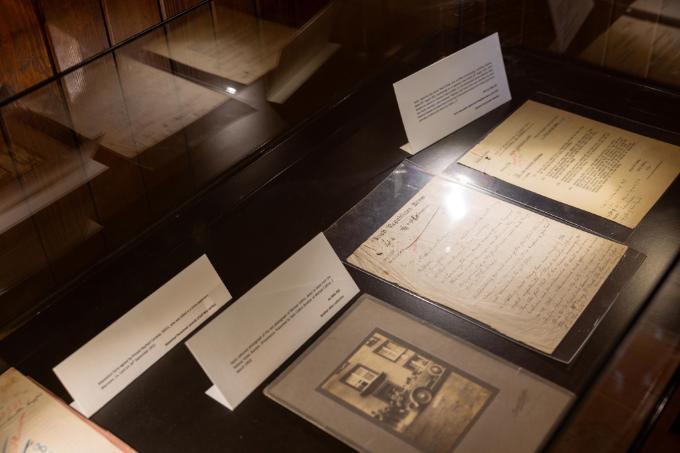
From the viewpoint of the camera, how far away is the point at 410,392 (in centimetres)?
125

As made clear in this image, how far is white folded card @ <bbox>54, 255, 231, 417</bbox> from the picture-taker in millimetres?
1215

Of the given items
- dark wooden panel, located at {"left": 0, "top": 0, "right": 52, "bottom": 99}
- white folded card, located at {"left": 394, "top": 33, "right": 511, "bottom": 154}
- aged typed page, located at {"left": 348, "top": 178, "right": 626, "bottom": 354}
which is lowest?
dark wooden panel, located at {"left": 0, "top": 0, "right": 52, "bottom": 99}

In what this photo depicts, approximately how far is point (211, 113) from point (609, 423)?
37.1 inches

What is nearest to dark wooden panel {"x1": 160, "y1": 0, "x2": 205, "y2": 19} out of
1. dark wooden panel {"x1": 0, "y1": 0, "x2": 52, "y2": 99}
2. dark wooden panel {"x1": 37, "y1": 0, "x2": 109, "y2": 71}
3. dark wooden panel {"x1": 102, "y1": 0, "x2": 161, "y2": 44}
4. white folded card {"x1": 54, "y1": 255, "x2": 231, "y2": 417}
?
dark wooden panel {"x1": 102, "y1": 0, "x2": 161, "y2": 44}

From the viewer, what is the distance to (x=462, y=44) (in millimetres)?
2090

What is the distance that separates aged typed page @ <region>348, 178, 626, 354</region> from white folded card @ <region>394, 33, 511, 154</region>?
0.58 ft

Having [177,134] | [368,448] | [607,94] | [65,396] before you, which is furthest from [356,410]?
[607,94]

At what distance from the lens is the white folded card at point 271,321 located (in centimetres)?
122

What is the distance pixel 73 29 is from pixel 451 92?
2.70 ft

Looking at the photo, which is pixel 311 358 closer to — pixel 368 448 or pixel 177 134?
pixel 368 448

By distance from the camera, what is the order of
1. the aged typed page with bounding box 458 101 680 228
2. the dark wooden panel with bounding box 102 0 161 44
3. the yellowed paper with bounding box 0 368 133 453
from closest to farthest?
1. the yellowed paper with bounding box 0 368 133 453
2. the dark wooden panel with bounding box 102 0 161 44
3. the aged typed page with bounding box 458 101 680 228

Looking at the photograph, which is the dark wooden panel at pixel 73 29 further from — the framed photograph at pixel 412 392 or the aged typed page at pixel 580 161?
the aged typed page at pixel 580 161

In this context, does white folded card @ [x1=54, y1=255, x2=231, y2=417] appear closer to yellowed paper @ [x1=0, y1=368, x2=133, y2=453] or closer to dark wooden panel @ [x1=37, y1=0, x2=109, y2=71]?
yellowed paper @ [x1=0, y1=368, x2=133, y2=453]

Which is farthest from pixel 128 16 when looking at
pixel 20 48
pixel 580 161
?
pixel 580 161
